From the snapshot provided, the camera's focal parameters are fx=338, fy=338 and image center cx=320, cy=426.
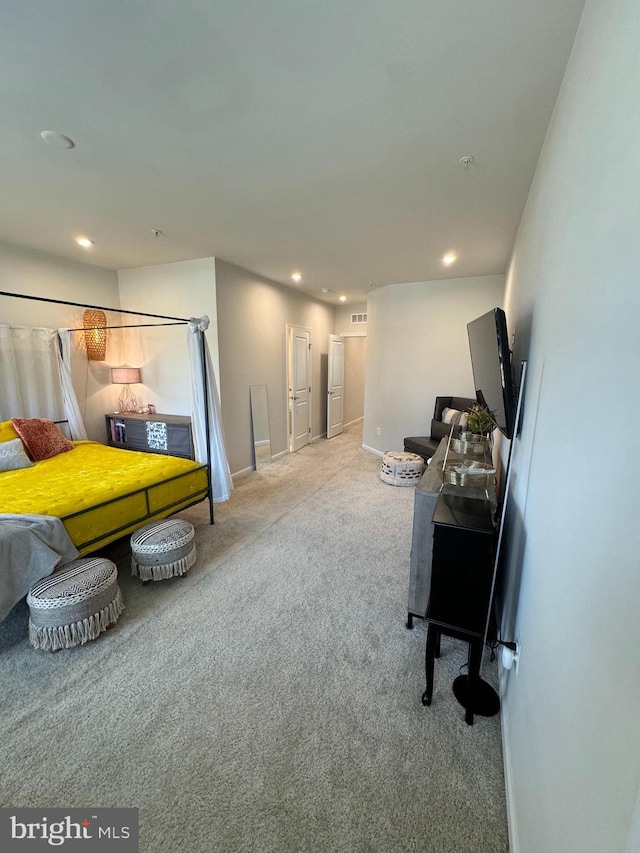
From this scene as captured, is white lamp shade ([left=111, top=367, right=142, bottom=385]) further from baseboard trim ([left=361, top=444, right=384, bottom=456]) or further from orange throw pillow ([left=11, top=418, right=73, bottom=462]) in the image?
baseboard trim ([left=361, top=444, right=384, bottom=456])

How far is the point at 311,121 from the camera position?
5.70ft

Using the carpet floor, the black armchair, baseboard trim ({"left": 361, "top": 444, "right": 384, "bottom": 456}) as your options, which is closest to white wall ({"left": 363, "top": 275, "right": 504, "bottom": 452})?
baseboard trim ({"left": 361, "top": 444, "right": 384, "bottom": 456})

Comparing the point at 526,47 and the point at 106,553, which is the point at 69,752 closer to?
the point at 106,553

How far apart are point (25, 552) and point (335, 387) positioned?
5.75 meters

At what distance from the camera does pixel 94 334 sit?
13.9 ft

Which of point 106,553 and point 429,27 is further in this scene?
point 106,553

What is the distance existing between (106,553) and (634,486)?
3.38m

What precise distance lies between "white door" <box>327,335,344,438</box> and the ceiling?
3680 millimetres

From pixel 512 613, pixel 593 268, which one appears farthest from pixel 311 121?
pixel 512 613

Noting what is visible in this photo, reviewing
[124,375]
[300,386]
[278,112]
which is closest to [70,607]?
[278,112]

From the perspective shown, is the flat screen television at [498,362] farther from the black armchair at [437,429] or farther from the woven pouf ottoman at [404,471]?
the black armchair at [437,429]

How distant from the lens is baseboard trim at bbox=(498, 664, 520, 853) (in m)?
1.09

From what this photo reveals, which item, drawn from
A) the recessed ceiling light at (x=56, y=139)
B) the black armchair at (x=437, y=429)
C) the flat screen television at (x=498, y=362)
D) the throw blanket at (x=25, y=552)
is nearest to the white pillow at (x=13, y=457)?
the throw blanket at (x=25, y=552)

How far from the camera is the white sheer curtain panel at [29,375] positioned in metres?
3.57
